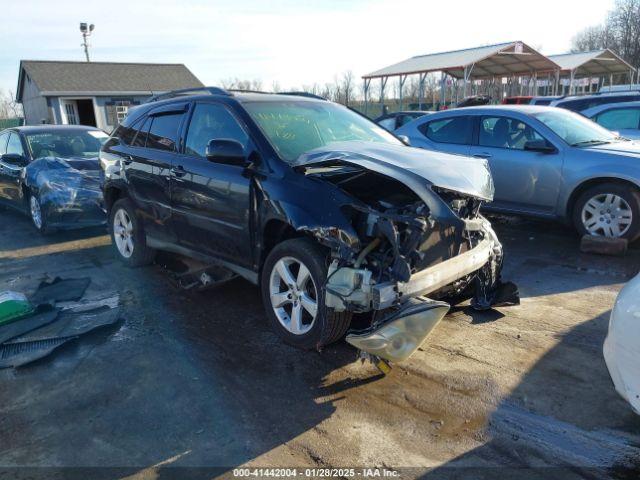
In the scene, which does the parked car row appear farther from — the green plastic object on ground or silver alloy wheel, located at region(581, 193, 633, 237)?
the green plastic object on ground

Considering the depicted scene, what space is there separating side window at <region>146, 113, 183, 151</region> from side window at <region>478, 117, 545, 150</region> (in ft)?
14.6

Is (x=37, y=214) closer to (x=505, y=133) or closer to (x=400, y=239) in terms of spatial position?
(x=400, y=239)

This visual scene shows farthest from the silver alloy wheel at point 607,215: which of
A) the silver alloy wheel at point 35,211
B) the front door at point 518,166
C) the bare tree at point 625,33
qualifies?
the bare tree at point 625,33

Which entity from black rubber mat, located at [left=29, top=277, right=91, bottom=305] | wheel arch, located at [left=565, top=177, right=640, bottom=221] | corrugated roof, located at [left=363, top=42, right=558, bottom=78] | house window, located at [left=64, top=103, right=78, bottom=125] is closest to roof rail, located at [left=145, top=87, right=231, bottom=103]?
black rubber mat, located at [left=29, top=277, right=91, bottom=305]

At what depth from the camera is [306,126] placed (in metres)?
4.52

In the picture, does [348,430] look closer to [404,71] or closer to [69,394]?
[69,394]

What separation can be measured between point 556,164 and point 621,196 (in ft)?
2.79

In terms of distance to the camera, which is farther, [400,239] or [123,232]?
[123,232]

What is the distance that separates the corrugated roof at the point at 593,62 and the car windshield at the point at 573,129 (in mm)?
21539

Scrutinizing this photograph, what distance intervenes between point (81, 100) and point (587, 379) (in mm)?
33172

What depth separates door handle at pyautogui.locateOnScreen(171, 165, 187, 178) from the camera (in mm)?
4723

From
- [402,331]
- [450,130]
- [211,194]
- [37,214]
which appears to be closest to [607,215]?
[450,130]

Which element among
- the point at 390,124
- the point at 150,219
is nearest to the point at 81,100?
the point at 390,124

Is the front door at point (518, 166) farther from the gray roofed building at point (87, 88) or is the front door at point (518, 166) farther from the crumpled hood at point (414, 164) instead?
the gray roofed building at point (87, 88)
